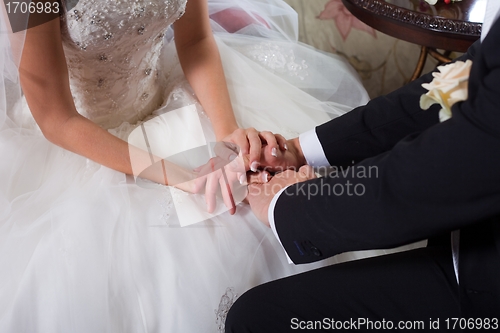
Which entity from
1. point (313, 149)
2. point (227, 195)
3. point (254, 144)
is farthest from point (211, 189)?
point (313, 149)

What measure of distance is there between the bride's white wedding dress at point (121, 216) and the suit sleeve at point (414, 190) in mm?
157

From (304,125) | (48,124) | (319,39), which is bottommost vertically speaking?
(319,39)

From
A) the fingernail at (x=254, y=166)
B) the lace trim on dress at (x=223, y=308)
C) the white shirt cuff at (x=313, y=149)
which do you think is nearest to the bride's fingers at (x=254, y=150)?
the fingernail at (x=254, y=166)

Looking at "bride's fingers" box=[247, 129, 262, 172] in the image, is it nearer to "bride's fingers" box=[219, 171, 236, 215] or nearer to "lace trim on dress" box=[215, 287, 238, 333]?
"bride's fingers" box=[219, 171, 236, 215]

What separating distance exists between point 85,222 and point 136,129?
293mm

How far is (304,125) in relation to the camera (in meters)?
1.15

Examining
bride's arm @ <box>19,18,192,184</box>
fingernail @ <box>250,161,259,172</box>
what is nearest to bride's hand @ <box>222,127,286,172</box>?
fingernail @ <box>250,161,259,172</box>

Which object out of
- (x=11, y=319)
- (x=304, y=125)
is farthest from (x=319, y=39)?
(x=11, y=319)

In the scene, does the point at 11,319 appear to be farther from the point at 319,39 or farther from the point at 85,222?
the point at 319,39

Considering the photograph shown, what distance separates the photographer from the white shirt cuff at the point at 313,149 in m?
1.00

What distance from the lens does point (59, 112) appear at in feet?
3.07

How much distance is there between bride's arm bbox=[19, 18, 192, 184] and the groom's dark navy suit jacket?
0.35 meters

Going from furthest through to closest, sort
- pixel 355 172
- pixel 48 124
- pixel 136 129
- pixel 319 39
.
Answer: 1. pixel 319 39
2. pixel 136 129
3. pixel 48 124
4. pixel 355 172

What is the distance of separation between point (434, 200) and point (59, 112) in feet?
2.32
